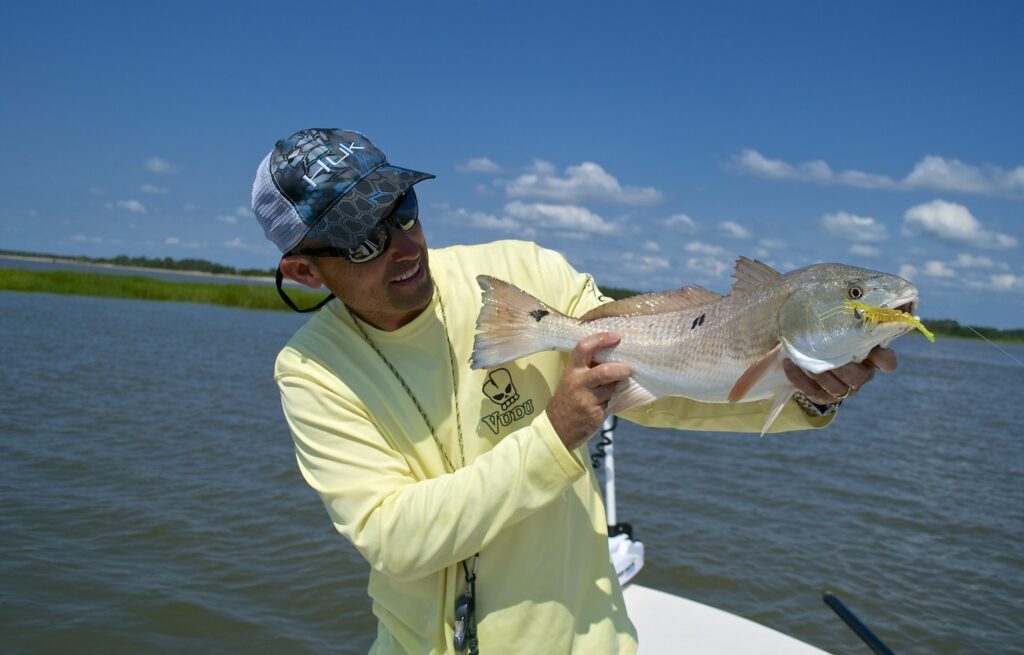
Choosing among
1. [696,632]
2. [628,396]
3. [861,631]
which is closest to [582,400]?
[628,396]

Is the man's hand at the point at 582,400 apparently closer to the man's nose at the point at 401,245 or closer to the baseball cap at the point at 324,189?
the man's nose at the point at 401,245

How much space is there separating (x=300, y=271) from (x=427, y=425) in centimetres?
64

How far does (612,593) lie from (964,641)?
22.9 feet

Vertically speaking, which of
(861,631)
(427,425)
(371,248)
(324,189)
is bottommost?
(861,631)

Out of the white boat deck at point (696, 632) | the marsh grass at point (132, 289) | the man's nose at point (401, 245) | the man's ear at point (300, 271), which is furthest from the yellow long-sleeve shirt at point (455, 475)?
the marsh grass at point (132, 289)

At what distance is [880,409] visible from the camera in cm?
2186

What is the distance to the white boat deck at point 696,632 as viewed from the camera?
4.29m

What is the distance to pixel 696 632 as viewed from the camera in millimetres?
4496

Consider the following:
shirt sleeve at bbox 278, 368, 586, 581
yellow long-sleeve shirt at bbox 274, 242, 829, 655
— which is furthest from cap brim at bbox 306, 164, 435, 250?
shirt sleeve at bbox 278, 368, 586, 581

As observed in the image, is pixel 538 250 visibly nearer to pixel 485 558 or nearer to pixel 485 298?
pixel 485 298

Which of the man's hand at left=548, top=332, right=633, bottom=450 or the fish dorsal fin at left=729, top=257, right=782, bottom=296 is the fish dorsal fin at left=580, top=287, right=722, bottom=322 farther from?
the man's hand at left=548, top=332, right=633, bottom=450

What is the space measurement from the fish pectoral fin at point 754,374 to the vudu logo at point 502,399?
0.67 metres

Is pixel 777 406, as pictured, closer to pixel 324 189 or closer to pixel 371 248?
pixel 371 248

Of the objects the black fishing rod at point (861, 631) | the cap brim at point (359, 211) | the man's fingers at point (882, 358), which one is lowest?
the black fishing rod at point (861, 631)
